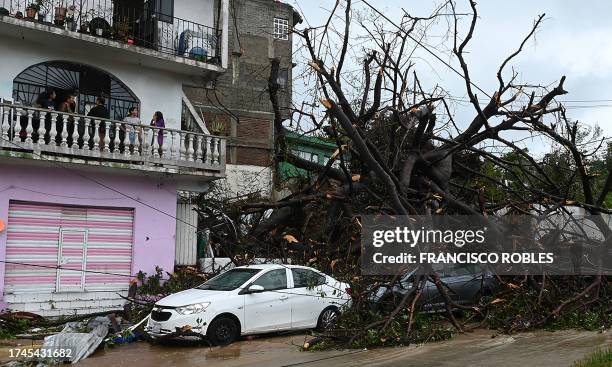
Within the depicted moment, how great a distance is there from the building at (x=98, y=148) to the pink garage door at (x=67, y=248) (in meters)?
0.02

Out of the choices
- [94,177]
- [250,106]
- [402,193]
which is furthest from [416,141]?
[250,106]

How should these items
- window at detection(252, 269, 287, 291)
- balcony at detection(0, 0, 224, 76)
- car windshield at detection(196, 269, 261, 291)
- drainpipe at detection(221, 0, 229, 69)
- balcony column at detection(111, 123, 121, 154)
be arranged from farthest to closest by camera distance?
drainpipe at detection(221, 0, 229, 69) → balcony column at detection(111, 123, 121, 154) → balcony at detection(0, 0, 224, 76) → window at detection(252, 269, 287, 291) → car windshield at detection(196, 269, 261, 291)

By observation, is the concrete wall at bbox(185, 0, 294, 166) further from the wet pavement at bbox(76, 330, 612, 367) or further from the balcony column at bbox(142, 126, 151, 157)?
the wet pavement at bbox(76, 330, 612, 367)

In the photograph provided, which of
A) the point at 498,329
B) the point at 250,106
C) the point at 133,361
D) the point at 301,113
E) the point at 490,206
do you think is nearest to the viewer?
the point at 133,361

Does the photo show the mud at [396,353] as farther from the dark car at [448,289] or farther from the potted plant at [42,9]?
the potted plant at [42,9]

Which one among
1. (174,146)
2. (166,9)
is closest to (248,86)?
(166,9)

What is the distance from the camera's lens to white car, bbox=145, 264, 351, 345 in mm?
10531

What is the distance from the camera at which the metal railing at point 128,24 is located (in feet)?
45.6

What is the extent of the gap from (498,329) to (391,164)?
501 centimetres

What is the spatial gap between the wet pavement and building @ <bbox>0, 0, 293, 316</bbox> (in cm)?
388

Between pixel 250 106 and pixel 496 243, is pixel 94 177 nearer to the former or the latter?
pixel 496 243

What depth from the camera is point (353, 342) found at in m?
9.93

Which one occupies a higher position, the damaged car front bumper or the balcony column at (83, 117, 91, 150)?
the balcony column at (83, 117, 91, 150)

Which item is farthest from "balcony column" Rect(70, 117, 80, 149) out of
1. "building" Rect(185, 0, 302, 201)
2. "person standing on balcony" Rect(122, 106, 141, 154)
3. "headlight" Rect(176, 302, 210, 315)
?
"building" Rect(185, 0, 302, 201)
